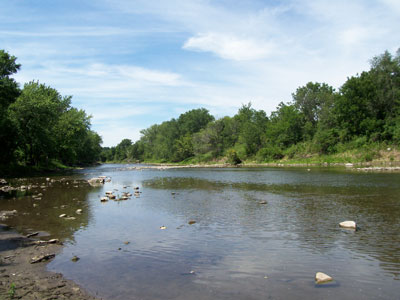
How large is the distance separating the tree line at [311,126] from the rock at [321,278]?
63.2 meters

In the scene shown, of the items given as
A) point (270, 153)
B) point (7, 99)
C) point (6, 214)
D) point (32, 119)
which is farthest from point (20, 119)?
point (270, 153)

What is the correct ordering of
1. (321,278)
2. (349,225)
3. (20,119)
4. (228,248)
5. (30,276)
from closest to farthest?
(321,278)
(30,276)
(228,248)
(349,225)
(20,119)

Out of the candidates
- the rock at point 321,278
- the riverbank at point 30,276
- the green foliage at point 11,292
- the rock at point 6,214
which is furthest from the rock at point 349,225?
the rock at point 6,214

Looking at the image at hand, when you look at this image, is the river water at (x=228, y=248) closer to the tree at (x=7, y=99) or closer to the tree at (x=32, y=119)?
the tree at (x=7, y=99)

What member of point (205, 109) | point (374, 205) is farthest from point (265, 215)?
point (205, 109)

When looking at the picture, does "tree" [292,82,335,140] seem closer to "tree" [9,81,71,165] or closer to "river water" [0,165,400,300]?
"tree" [9,81,71,165]

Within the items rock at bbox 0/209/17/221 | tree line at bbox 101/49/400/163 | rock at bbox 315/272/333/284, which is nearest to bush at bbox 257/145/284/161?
tree line at bbox 101/49/400/163

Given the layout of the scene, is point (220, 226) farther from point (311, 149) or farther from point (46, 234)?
point (311, 149)

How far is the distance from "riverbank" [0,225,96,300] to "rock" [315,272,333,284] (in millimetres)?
5709

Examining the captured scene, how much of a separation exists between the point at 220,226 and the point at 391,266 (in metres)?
7.28

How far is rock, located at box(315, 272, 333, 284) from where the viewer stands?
7864mm

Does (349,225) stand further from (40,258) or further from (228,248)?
(40,258)

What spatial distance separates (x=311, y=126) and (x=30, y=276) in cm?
9592

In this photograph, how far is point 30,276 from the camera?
26.7 feet
